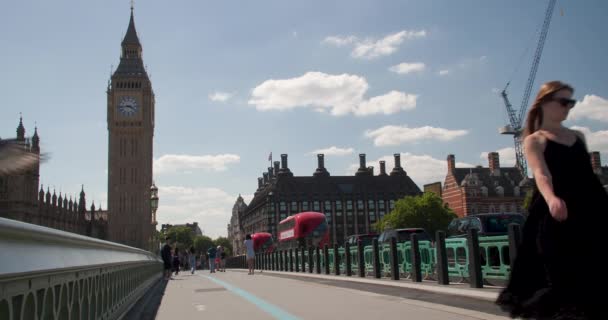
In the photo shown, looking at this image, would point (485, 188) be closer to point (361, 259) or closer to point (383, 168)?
point (383, 168)

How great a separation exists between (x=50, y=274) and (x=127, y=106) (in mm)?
124431

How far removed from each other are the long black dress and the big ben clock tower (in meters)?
120

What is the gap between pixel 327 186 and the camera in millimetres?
133500

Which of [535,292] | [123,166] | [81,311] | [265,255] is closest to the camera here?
[535,292]

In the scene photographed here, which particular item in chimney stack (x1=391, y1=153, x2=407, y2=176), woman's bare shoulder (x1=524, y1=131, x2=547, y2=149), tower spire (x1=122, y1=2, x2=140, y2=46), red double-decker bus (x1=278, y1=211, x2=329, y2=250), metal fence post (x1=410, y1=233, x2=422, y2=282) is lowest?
metal fence post (x1=410, y1=233, x2=422, y2=282)

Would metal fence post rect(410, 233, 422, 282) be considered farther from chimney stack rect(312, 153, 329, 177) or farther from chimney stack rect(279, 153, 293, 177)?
chimney stack rect(312, 153, 329, 177)

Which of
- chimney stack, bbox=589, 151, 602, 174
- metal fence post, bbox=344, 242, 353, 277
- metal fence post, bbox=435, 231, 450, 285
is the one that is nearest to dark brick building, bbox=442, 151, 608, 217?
chimney stack, bbox=589, 151, 602, 174

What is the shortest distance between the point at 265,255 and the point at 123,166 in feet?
287

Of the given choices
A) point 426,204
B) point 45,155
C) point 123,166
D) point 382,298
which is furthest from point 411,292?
point 123,166

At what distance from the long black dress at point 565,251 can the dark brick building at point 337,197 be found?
123 metres

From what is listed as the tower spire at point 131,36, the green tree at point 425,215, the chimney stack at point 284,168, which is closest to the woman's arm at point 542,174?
the green tree at point 425,215

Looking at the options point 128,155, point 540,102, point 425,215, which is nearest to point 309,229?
point 540,102

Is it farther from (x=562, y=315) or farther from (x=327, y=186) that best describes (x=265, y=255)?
(x=327, y=186)

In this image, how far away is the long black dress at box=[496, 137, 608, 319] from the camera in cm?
390
